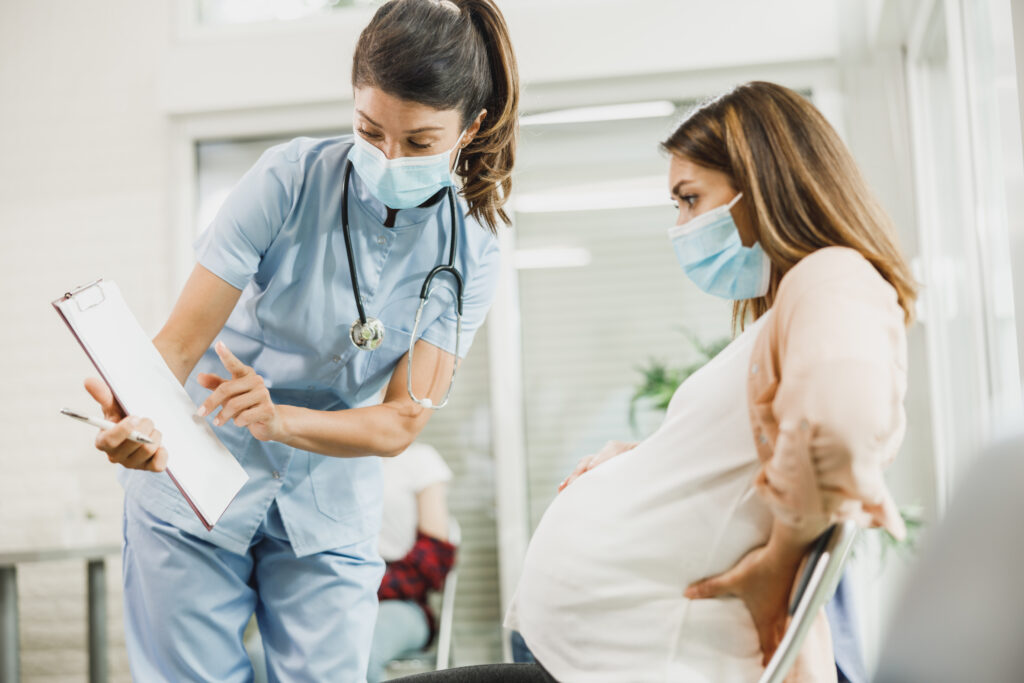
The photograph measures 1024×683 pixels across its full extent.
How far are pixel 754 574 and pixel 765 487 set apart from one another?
0.12 m

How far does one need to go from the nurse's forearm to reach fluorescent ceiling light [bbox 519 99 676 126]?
7.00 feet

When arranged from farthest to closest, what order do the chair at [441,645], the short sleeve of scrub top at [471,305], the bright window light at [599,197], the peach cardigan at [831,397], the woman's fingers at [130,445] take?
the bright window light at [599,197] < the chair at [441,645] < the short sleeve of scrub top at [471,305] < the woman's fingers at [130,445] < the peach cardigan at [831,397]

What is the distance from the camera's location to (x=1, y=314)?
11.3 ft

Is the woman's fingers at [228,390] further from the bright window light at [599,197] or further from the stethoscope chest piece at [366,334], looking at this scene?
the bright window light at [599,197]

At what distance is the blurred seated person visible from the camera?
8.55 ft

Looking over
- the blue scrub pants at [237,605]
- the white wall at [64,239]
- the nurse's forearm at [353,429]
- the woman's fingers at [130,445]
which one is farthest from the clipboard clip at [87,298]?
the white wall at [64,239]

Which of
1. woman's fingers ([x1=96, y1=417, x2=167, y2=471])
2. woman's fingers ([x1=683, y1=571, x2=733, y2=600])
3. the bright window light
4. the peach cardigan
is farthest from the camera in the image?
the bright window light

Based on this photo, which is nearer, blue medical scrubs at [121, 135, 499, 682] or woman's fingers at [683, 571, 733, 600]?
woman's fingers at [683, 571, 733, 600]

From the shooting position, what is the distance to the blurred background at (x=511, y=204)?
3098 millimetres

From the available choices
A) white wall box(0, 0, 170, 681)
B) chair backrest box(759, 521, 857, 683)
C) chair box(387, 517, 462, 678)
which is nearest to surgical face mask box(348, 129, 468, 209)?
chair backrest box(759, 521, 857, 683)

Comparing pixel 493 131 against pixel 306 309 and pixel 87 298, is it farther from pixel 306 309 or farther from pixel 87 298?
pixel 87 298

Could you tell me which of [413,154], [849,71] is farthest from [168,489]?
[849,71]

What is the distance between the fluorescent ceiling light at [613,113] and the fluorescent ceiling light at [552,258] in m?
0.47

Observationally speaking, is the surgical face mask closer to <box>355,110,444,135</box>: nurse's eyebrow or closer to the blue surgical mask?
<box>355,110,444,135</box>: nurse's eyebrow
